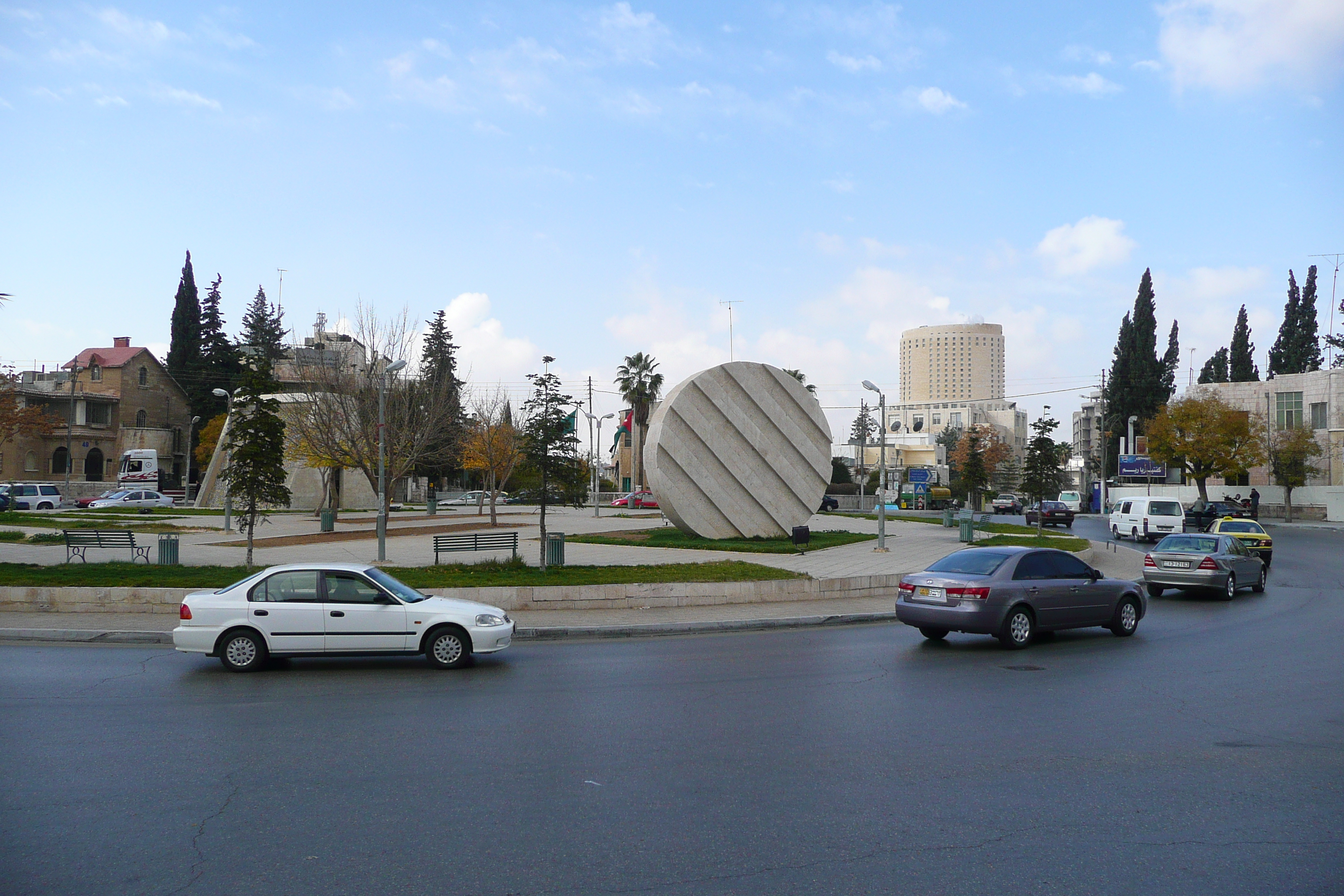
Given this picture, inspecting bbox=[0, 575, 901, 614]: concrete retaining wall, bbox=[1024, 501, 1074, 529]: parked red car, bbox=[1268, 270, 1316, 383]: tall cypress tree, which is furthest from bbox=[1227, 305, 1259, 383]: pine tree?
bbox=[0, 575, 901, 614]: concrete retaining wall

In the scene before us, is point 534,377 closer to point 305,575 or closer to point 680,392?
point 680,392

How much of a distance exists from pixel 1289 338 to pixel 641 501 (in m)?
64.1

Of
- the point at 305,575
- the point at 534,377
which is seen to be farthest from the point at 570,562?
the point at 305,575

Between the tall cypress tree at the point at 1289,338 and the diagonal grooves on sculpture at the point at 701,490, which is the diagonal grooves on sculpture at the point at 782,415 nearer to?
the diagonal grooves on sculpture at the point at 701,490

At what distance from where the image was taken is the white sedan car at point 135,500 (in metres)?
52.4

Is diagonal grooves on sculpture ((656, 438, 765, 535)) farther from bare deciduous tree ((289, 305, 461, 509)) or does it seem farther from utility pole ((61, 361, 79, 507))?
utility pole ((61, 361, 79, 507))

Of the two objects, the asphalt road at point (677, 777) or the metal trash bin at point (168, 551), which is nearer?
the asphalt road at point (677, 777)

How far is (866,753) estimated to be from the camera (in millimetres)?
7797

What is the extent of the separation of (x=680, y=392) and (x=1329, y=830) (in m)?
23.6

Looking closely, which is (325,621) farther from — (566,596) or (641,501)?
(641,501)

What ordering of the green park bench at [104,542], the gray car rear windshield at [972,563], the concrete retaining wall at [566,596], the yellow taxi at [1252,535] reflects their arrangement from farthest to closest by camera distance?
the yellow taxi at [1252,535] → the green park bench at [104,542] → the concrete retaining wall at [566,596] → the gray car rear windshield at [972,563]

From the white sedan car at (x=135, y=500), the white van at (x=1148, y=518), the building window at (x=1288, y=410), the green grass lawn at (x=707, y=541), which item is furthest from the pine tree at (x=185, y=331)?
the building window at (x=1288, y=410)

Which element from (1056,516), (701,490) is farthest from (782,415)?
(1056,516)

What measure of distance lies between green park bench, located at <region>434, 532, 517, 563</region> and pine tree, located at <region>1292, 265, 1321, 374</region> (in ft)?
278
